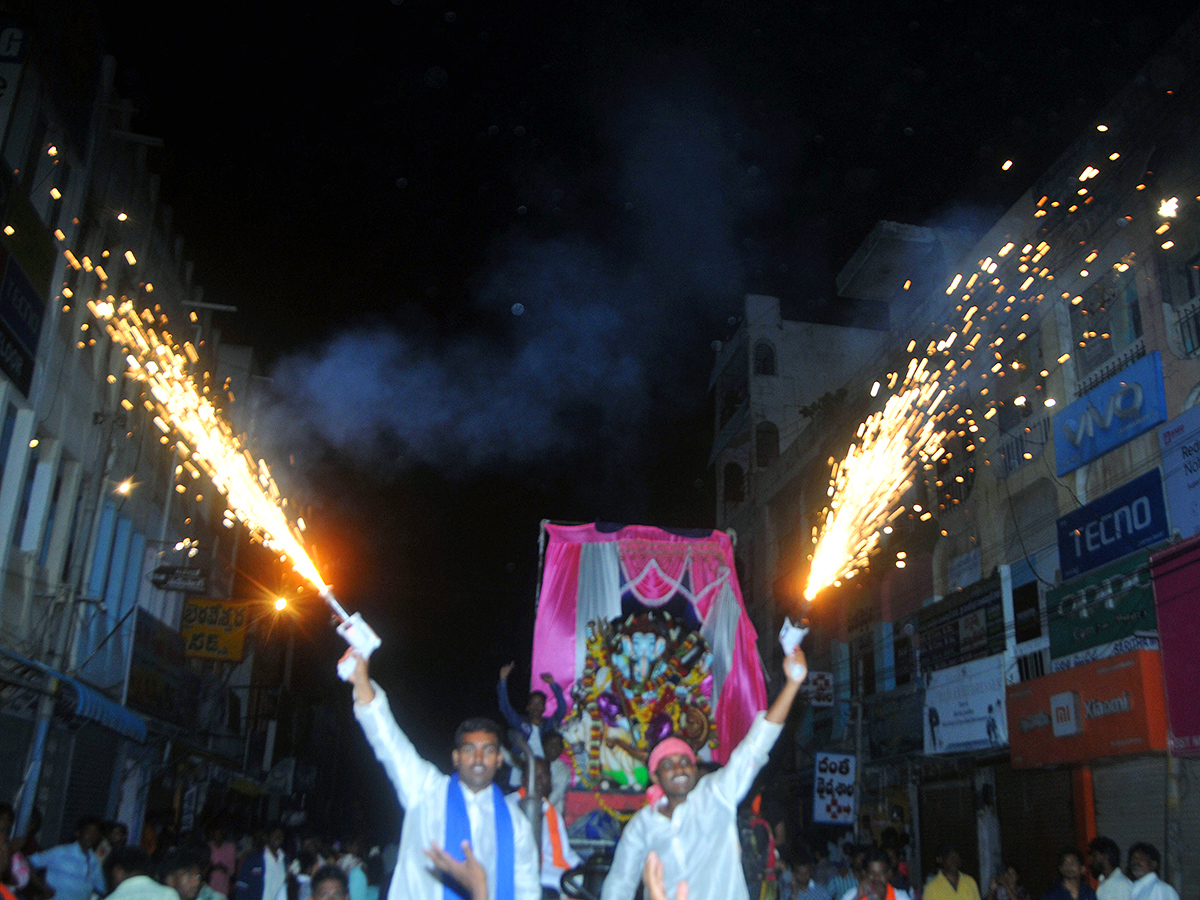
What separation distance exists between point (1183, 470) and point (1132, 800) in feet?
14.3

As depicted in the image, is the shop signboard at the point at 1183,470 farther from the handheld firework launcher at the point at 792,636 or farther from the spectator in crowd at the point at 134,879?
the spectator in crowd at the point at 134,879

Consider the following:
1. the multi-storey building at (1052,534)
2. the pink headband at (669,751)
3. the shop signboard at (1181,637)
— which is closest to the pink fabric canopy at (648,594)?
the multi-storey building at (1052,534)

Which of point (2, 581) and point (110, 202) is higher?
point (110, 202)

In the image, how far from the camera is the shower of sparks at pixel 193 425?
6.90 m

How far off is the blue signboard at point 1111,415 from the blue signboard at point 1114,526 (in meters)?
0.68

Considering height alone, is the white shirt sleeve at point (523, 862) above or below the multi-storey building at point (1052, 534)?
below

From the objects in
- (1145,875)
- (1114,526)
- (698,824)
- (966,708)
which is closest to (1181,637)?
(1114,526)

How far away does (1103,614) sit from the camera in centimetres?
1418

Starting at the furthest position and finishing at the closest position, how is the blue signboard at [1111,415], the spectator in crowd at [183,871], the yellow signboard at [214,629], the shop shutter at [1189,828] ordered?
the yellow signboard at [214,629], the blue signboard at [1111,415], the shop shutter at [1189,828], the spectator in crowd at [183,871]

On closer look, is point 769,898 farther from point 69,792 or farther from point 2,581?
point 69,792

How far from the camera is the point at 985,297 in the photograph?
736 inches

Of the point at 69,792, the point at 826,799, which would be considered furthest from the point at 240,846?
the point at 826,799

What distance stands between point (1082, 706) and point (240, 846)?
1201 centimetres

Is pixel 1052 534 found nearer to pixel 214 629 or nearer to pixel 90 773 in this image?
pixel 90 773
